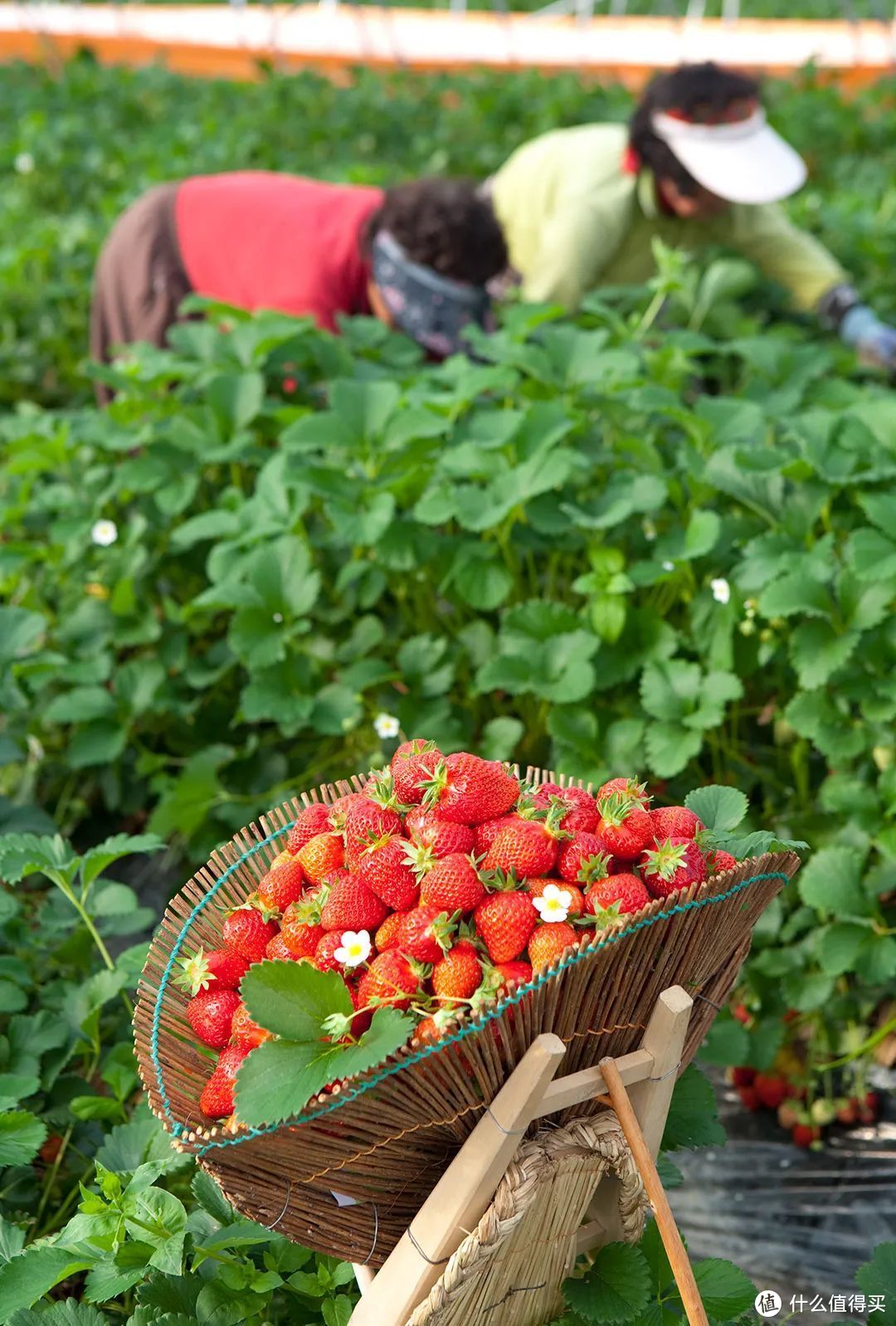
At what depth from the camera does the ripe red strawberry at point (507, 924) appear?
1182 millimetres

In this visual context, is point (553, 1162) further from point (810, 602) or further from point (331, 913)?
point (810, 602)

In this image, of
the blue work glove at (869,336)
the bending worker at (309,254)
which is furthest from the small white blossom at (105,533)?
the blue work glove at (869,336)

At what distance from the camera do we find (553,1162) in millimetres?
1204

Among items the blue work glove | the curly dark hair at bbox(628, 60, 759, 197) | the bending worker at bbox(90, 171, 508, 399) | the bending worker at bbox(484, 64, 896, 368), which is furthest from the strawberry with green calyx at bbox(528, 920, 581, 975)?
the blue work glove

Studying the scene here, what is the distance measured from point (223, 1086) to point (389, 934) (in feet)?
0.69

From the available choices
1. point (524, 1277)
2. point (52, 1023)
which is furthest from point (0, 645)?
point (524, 1277)

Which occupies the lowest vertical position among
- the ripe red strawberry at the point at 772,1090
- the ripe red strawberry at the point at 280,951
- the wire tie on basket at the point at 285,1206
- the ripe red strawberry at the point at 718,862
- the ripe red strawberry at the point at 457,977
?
the ripe red strawberry at the point at 772,1090

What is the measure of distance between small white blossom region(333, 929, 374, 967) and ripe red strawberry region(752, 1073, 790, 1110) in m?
1.21

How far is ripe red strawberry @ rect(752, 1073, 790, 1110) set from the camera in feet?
7.18

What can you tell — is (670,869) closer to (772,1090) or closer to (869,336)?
(772,1090)

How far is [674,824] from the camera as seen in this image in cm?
128

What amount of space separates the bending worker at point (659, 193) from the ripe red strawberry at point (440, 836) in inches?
97.9

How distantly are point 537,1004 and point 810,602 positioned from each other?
1.17m

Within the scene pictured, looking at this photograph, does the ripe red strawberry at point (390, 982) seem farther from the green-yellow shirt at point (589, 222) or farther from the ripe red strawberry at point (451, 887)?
the green-yellow shirt at point (589, 222)
